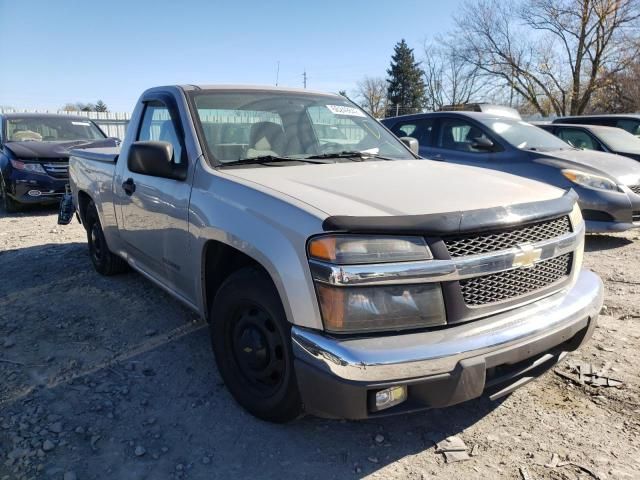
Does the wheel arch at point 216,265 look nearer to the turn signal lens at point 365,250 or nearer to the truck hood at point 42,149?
the turn signal lens at point 365,250

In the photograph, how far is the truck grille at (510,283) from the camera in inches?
81.9

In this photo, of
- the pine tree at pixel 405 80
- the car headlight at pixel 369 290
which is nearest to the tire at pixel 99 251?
the car headlight at pixel 369 290

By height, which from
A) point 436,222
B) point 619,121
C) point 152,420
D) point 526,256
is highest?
point 619,121

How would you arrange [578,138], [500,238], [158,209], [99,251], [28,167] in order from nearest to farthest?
1. [500,238]
2. [158,209]
3. [99,251]
4. [28,167]
5. [578,138]

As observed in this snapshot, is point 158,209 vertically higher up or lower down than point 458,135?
lower down

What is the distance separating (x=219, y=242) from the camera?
2.63 metres

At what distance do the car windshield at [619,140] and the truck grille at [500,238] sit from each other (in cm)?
737

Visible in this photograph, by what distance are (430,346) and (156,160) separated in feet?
6.17

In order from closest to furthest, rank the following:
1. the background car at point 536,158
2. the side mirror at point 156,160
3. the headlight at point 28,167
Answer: the side mirror at point 156,160
the background car at point 536,158
the headlight at point 28,167

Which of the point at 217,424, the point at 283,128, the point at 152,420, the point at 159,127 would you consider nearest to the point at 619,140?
the point at 283,128

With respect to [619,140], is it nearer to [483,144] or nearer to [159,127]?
[483,144]

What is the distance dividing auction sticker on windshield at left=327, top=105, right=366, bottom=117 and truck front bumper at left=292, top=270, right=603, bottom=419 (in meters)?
2.15

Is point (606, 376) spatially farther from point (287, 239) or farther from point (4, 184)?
point (4, 184)

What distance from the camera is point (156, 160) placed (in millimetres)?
2828
